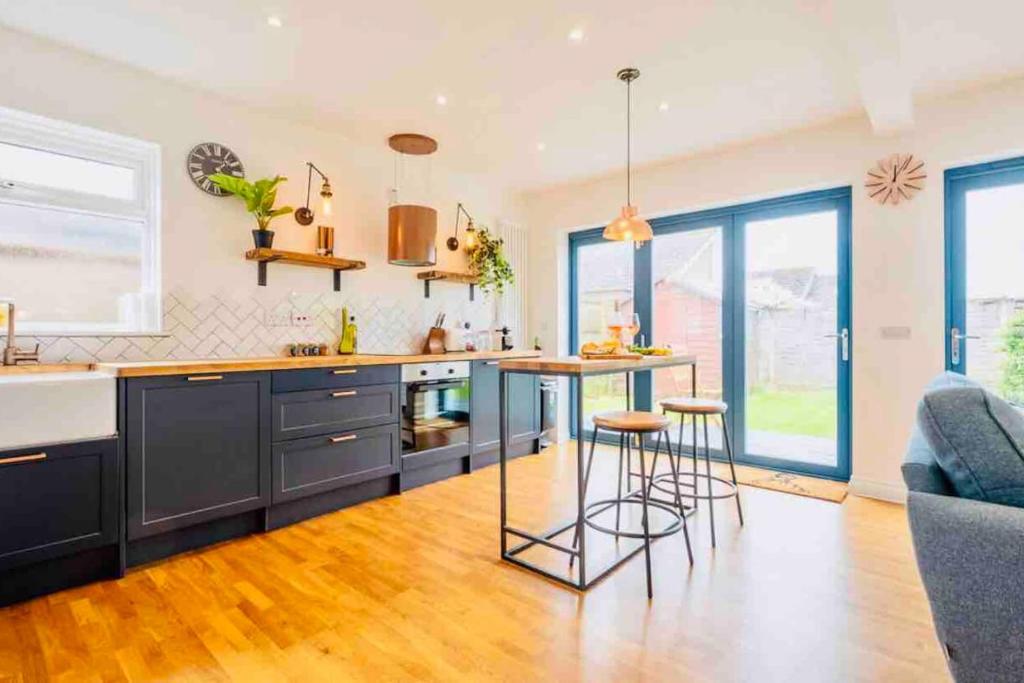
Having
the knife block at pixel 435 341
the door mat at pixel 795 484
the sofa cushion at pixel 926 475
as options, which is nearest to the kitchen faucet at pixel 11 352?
the knife block at pixel 435 341

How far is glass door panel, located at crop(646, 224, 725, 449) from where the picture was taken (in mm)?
4379

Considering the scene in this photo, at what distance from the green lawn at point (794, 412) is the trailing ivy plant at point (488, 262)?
2.49 m

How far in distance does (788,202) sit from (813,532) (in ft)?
8.34

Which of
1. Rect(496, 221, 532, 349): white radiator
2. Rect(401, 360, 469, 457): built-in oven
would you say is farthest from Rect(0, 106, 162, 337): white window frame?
Rect(496, 221, 532, 349): white radiator

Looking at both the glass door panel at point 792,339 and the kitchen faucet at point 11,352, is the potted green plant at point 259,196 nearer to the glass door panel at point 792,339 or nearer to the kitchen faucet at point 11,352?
the kitchen faucet at point 11,352

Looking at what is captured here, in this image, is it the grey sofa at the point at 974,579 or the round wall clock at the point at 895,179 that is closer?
the grey sofa at the point at 974,579

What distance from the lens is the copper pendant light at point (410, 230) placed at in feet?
12.3

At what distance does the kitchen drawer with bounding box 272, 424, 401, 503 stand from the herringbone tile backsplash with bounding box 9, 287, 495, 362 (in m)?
0.85

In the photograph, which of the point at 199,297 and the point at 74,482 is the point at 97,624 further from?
the point at 199,297

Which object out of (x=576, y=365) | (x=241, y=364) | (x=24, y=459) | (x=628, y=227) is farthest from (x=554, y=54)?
(x=24, y=459)

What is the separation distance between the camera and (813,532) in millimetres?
2797

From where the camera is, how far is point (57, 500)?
2123 mm

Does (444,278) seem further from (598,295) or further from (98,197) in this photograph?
(98,197)


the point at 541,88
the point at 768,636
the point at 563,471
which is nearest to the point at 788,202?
the point at 541,88
